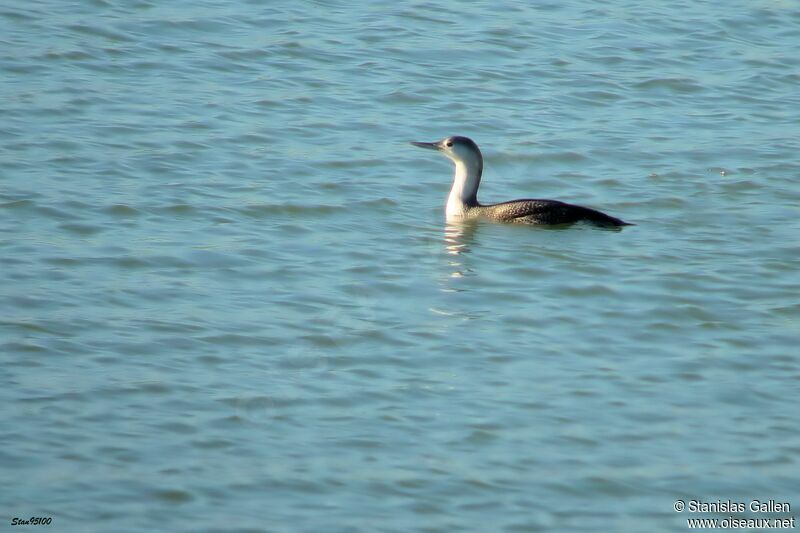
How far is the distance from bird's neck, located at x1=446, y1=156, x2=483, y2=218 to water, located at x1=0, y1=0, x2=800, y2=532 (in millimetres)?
360

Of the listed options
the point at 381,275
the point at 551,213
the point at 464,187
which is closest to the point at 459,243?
the point at 551,213

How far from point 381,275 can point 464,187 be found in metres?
2.24

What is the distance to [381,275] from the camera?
10391 millimetres

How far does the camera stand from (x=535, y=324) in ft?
30.9

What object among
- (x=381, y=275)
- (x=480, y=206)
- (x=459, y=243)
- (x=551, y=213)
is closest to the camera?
(x=381, y=275)

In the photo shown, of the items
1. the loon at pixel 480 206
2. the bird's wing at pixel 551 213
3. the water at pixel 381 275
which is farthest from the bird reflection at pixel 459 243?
the bird's wing at pixel 551 213

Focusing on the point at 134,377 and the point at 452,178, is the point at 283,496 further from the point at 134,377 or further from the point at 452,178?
the point at 452,178

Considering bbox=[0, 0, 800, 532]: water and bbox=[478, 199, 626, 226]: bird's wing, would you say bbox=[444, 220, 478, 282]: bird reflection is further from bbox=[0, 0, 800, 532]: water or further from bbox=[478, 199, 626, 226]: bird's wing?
bbox=[478, 199, 626, 226]: bird's wing

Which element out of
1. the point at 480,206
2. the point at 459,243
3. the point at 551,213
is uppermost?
the point at 551,213

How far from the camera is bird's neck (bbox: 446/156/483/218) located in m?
12.3

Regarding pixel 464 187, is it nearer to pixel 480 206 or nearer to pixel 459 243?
pixel 480 206

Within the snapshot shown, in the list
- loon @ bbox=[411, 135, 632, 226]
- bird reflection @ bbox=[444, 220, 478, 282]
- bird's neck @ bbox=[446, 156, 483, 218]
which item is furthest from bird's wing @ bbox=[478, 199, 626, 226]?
bird's neck @ bbox=[446, 156, 483, 218]

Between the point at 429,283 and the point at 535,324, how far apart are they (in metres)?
1.16

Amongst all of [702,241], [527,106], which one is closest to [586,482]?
[702,241]
